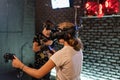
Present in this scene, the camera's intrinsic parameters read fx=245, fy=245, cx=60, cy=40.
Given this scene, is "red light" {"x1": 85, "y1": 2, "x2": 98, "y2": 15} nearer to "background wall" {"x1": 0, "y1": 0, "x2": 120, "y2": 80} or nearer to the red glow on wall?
the red glow on wall

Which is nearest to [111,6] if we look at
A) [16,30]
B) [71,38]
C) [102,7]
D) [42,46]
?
[102,7]

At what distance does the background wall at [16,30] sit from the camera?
736cm

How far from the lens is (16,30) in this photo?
760 cm

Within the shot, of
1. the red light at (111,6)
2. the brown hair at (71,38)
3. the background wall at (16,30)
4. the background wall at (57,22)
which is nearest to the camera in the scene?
the brown hair at (71,38)

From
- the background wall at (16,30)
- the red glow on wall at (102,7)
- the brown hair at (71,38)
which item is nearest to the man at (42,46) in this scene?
the red glow on wall at (102,7)

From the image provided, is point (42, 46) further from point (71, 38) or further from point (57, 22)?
point (57, 22)

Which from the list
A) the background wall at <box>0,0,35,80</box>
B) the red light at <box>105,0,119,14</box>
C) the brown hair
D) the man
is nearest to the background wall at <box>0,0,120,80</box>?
the background wall at <box>0,0,35,80</box>

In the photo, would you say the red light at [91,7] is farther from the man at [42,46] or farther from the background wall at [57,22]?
the man at [42,46]

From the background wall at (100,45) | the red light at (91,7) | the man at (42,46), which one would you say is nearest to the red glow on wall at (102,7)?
the red light at (91,7)

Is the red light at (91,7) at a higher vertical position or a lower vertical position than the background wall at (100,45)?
higher

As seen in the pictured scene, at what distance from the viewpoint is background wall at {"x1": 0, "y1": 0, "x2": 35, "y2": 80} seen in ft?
24.1

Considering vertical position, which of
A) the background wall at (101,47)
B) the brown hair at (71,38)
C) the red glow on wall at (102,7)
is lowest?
the background wall at (101,47)

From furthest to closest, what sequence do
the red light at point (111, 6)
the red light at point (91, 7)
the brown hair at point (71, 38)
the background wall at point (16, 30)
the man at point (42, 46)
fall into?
the background wall at point (16, 30) → the red light at point (91, 7) → the red light at point (111, 6) → the man at point (42, 46) → the brown hair at point (71, 38)

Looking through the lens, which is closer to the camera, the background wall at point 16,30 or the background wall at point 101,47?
the background wall at point 101,47
